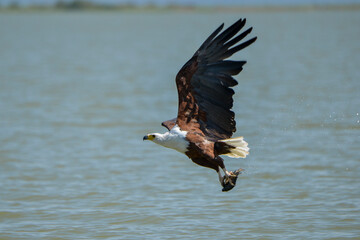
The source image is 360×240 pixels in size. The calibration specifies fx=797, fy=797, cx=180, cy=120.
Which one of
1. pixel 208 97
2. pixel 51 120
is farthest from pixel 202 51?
pixel 51 120

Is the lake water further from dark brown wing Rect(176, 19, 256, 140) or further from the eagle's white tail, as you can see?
dark brown wing Rect(176, 19, 256, 140)

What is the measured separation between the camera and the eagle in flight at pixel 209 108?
26.0 ft

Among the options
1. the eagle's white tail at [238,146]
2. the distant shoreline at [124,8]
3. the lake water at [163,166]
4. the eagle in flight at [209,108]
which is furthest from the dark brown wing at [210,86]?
the distant shoreline at [124,8]

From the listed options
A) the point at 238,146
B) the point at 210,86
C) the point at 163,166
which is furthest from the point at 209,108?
the point at 163,166

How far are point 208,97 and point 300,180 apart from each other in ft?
10.5

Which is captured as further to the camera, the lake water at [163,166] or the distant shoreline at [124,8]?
the distant shoreline at [124,8]

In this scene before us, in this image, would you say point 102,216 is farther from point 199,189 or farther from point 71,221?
point 199,189

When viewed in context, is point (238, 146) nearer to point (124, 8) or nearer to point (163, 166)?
point (163, 166)

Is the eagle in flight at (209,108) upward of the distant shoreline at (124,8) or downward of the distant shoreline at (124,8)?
downward

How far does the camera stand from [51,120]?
16.5m

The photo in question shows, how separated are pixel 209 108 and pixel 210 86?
25 cm

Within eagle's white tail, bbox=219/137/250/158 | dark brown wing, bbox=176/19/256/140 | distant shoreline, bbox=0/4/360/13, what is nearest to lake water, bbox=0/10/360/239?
eagle's white tail, bbox=219/137/250/158

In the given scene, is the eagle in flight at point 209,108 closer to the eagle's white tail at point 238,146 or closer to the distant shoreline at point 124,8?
the eagle's white tail at point 238,146

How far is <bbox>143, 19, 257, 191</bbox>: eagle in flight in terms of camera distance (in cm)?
793
